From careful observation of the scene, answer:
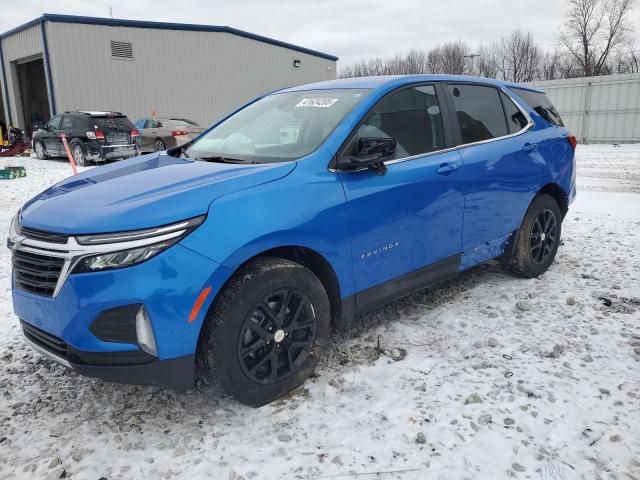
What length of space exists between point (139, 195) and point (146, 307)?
605mm

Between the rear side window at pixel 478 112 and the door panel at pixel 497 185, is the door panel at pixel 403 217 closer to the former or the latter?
the door panel at pixel 497 185

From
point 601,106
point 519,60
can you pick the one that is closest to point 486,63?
point 519,60

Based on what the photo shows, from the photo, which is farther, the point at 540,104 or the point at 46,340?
the point at 540,104

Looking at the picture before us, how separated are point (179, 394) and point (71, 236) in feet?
3.79

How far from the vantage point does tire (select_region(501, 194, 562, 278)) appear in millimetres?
4512

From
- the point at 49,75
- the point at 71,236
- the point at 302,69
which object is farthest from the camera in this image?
the point at 302,69

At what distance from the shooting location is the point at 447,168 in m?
3.61

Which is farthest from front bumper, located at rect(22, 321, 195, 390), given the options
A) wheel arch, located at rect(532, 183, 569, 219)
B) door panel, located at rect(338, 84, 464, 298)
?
wheel arch, located at rect(532, 183, 569, 219)

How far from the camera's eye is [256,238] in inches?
101

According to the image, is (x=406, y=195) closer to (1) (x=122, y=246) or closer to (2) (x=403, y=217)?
(2) (x=403, y=217)

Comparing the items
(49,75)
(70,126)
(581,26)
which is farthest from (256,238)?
(581,26)

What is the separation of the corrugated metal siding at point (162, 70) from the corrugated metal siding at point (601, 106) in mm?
14878

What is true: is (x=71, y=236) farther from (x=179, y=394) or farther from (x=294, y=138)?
(x=294, y=138)

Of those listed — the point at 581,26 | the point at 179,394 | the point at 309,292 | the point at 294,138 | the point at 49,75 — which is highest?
the point at 581,26
